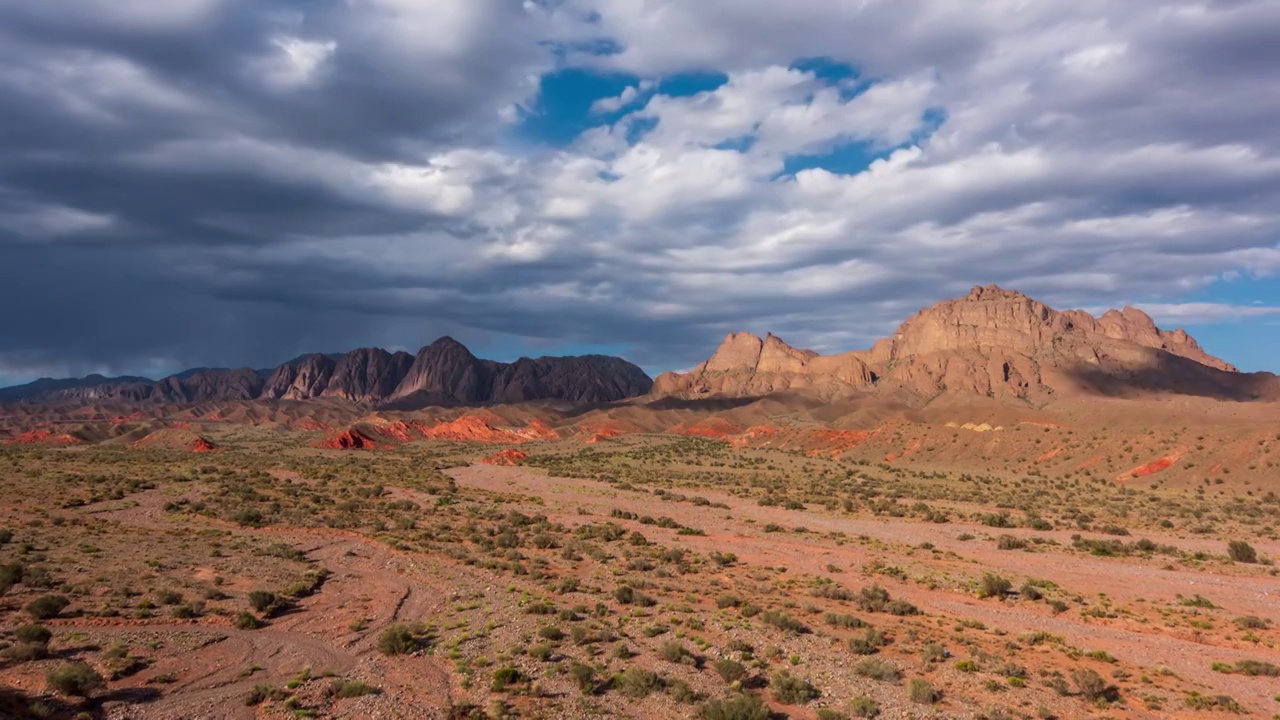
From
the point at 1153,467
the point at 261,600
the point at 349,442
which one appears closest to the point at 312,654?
the point at 261,600

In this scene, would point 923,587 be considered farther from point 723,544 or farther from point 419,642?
point 419,642

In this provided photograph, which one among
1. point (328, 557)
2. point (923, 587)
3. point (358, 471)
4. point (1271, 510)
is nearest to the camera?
point (923, 587)

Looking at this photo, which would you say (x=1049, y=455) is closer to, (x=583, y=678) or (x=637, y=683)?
(x=637, y=683)

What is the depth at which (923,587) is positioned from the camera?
27094mm

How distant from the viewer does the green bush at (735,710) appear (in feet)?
44.9

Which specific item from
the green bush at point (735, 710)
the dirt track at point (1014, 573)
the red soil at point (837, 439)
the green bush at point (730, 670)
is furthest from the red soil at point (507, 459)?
the green bush at point (735, 710)

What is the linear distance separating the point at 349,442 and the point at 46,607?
4288 inches

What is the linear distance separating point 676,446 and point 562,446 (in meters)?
21.9

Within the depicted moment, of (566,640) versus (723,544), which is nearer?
(566,640)

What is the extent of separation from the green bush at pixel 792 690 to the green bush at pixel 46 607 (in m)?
18.7

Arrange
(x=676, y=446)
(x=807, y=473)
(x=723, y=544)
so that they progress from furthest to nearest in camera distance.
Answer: (x=676, y=446) < (x=807, y=473) < (x=723, y=544)

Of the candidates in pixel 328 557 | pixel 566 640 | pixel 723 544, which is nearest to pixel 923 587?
pixel 723 544

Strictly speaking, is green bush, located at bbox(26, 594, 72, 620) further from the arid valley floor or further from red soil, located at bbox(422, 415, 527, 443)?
red soil, located at bbox(422, 415, 527, 443)

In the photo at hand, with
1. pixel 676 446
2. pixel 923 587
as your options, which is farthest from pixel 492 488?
pixel 676 446
